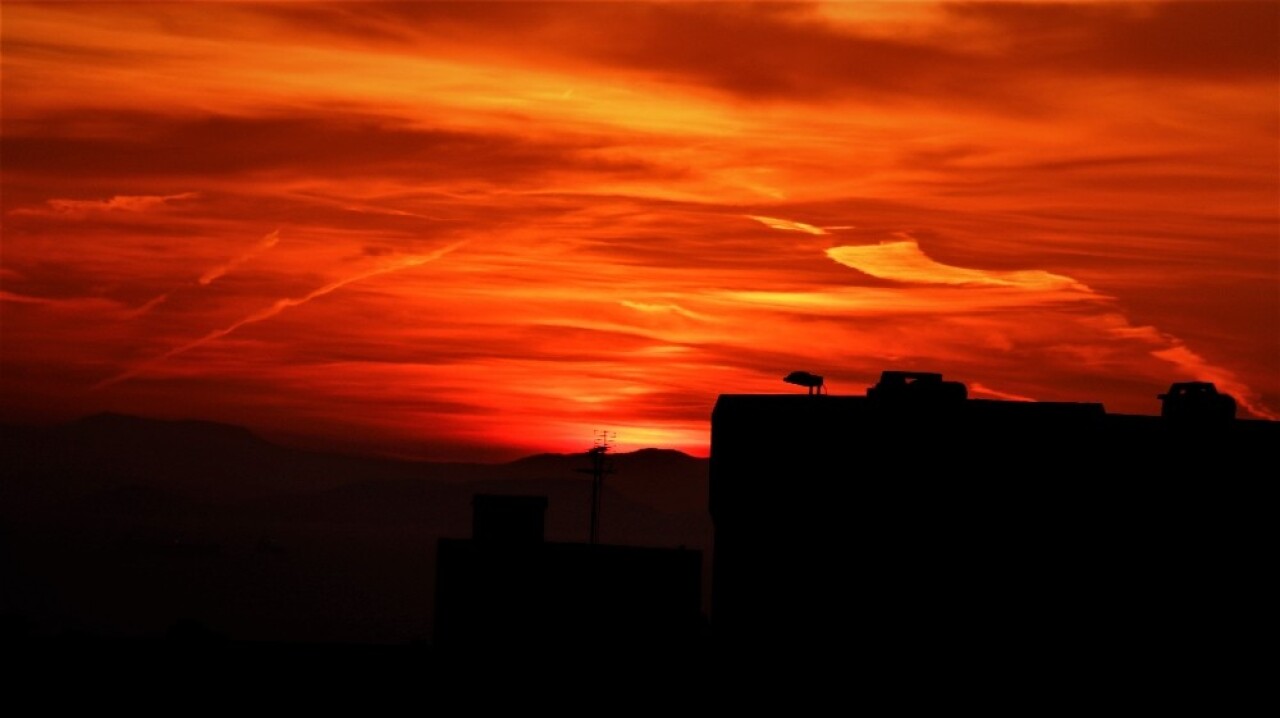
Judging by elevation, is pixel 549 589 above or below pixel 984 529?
below

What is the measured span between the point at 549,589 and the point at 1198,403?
952 inches

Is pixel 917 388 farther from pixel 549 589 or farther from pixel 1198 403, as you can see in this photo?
pixel 549 589

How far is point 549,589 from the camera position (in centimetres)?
6306

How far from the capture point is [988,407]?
46844 mm

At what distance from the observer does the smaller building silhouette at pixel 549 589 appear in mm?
62156

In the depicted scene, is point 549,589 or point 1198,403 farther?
point 549,589

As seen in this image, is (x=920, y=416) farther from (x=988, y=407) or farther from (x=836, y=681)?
(x=836, y=681)

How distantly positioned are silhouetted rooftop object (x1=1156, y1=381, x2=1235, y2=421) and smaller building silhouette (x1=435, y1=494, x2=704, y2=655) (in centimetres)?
2007

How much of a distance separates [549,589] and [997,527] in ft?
69.1

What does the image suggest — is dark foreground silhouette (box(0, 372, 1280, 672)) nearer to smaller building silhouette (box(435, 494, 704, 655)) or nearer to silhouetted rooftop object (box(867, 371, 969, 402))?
silhouetted rooftop object (box(867, 371, 969, 402))

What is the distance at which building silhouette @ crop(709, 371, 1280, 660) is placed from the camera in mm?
44312

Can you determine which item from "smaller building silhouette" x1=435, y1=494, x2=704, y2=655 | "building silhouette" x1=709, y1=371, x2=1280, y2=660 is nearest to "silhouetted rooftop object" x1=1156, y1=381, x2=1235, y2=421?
"building silhouette" x1=709, y1=371, x2=1280, y2=660

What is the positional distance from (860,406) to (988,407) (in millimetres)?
3116

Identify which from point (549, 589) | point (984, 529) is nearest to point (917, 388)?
point (984, 529)
